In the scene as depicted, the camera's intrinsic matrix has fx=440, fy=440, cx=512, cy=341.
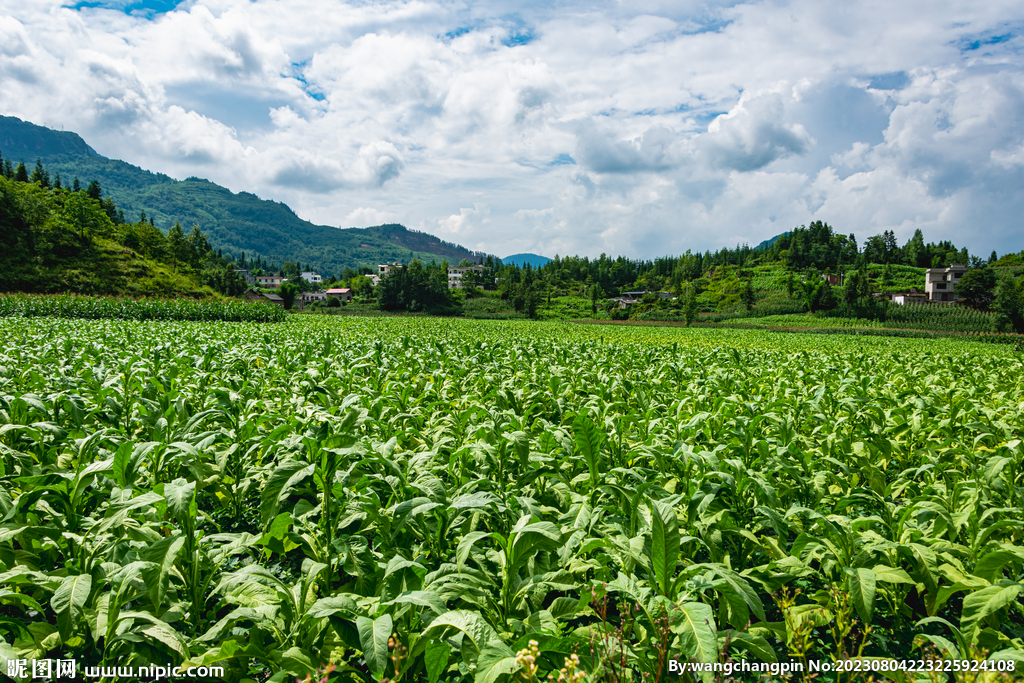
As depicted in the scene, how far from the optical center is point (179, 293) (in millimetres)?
58688

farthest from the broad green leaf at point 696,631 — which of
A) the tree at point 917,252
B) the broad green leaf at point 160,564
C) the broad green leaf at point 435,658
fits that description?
the tree at point 917,252

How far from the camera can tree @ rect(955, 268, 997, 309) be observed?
72.2 m

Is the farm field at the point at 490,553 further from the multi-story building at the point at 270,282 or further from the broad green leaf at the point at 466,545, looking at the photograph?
the multi-story building at the point at 270,282

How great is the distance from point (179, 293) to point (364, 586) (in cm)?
7157

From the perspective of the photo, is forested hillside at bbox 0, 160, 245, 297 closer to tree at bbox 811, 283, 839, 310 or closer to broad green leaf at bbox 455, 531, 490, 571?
broad green leaf at bbox 455, 531, 490, 571

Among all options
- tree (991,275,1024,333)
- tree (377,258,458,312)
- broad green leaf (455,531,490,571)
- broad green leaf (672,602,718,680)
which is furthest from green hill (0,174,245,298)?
tree (991,275,1024,333)

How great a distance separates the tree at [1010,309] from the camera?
46.1m

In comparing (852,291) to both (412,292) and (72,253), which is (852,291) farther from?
(72,253)

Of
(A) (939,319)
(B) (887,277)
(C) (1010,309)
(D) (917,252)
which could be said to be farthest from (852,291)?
(D) (917,252)

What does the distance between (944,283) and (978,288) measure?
17.6 m

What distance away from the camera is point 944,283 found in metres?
87.9

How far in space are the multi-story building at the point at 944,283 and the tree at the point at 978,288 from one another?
11195 mm

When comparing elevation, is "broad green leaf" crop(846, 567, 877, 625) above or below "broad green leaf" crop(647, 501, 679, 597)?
below

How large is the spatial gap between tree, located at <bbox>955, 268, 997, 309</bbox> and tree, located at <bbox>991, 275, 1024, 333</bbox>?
31360mm
